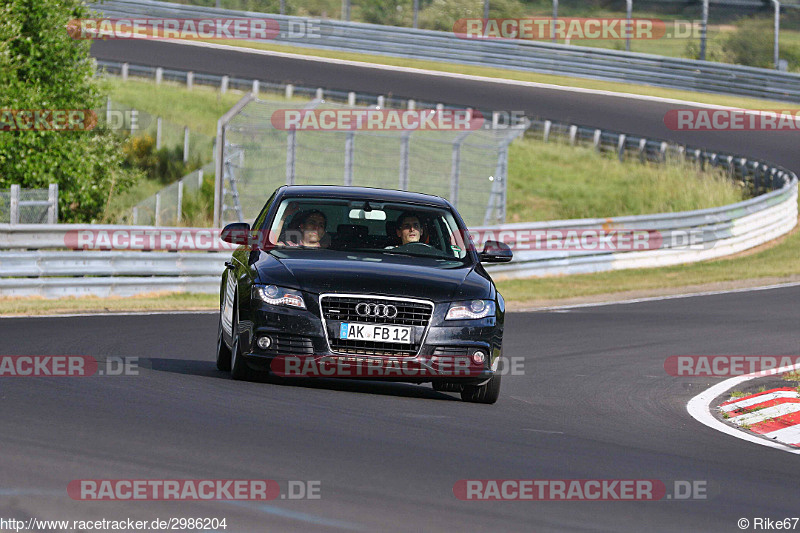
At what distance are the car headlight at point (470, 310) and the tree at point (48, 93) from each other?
50.7 ft

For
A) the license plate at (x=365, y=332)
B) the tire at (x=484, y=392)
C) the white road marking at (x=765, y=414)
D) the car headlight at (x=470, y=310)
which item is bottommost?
the white road marking at (x=765, y=414)

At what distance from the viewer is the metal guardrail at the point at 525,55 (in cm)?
4384

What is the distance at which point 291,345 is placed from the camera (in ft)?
30.3

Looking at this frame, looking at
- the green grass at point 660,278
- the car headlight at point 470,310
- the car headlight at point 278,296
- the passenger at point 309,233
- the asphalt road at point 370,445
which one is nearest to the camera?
the asphalt road at point 370,445

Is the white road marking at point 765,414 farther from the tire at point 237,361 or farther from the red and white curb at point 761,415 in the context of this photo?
the tire at point 237,361

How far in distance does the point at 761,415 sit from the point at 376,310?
310cm

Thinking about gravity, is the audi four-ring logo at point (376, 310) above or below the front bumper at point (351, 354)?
above

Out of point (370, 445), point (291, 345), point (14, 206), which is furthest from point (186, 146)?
point (370, 445)

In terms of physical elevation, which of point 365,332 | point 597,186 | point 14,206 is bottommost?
point 597,186

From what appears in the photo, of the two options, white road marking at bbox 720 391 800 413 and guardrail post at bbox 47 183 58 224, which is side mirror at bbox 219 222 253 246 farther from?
guardrail post at bbox 47 183 58 224

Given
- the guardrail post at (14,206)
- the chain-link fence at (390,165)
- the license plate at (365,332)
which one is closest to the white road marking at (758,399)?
the license plate at (365,332)

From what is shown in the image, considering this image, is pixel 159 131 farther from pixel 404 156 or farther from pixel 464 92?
pixel 404 156

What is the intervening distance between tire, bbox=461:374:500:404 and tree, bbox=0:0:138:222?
15.0 meters

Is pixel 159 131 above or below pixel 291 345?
below
